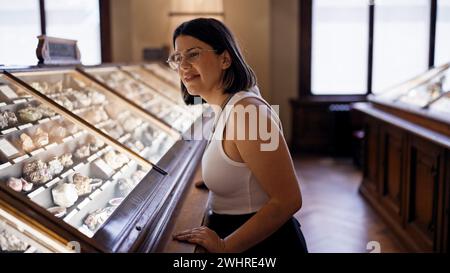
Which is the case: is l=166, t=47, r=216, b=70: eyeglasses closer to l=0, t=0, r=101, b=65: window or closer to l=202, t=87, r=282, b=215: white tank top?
l=202, t=87, r=282, b=215: white tank top

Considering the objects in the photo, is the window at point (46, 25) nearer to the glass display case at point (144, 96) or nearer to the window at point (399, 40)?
the glass display case at point (144, 96)

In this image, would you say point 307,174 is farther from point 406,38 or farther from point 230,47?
point 230,47

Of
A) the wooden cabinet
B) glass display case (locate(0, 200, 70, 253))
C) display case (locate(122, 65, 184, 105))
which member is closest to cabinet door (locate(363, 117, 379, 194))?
the wooden cabinet

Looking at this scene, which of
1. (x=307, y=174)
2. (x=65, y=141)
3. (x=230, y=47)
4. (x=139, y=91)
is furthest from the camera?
(x=307, y=174)

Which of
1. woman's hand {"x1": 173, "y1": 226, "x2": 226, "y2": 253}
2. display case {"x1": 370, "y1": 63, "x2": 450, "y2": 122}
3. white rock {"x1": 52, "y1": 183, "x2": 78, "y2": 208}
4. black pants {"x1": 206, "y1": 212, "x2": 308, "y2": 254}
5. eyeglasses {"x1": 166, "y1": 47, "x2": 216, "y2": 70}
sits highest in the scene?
eyeglasses {"x1": 166, "y1": 47, "x2": 216, "y2": 70}

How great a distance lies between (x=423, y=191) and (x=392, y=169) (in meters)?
0.83

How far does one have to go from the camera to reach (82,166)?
76.2 inches

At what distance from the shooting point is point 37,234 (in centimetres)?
119

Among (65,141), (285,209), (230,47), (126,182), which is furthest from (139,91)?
(285,209)

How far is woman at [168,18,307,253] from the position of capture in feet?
4.44

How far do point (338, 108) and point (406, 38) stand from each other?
5.98 ft

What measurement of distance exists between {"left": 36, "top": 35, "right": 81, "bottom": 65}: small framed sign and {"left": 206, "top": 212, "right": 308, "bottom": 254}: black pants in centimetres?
159

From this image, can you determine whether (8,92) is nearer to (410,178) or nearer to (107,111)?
(107,111)

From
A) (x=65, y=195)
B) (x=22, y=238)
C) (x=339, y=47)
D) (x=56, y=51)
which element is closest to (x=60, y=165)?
(x=65, y=195)
